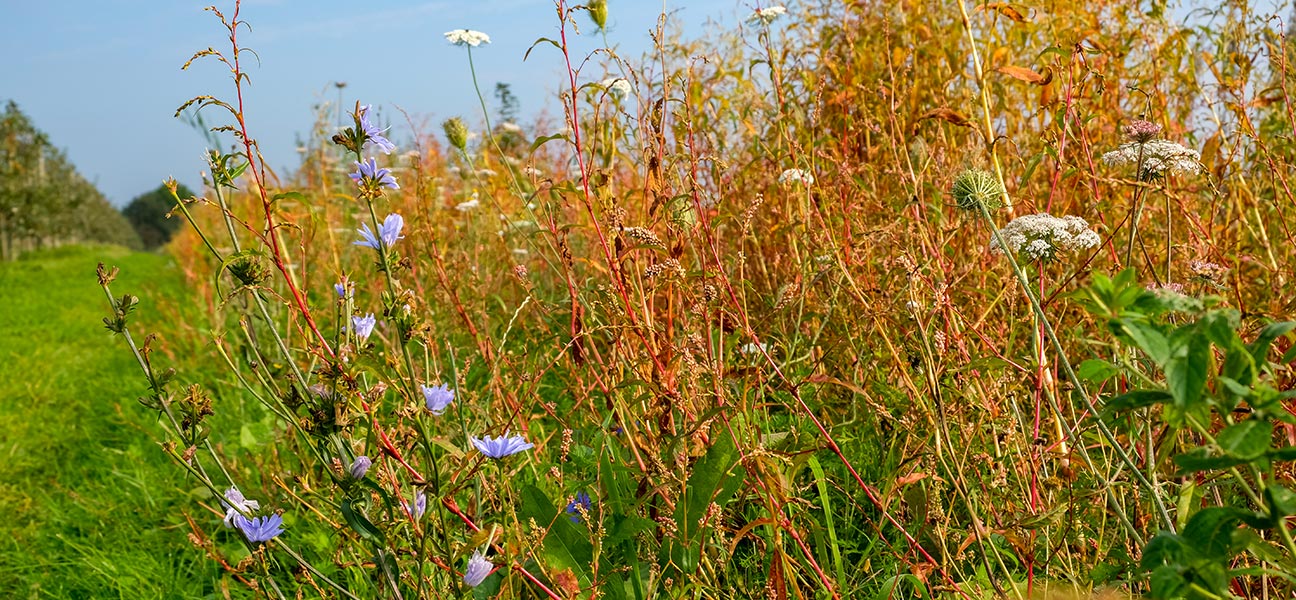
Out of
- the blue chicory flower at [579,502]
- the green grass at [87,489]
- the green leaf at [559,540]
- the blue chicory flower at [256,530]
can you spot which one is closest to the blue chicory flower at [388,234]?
the blue chicory flower at [256,530]

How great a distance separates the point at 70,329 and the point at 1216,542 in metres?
8.05

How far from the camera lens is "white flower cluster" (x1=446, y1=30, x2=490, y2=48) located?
2.64m

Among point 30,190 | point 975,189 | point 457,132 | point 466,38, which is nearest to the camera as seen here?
point 975,189

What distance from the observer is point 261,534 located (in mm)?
1347

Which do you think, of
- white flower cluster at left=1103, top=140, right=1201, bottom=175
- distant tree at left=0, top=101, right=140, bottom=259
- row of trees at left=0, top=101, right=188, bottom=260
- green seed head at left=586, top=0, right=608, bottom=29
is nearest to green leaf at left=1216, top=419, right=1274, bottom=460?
white flower cluster at left=1103, top=140, right=1201, bottom=175

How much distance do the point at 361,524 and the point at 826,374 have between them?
1.15 metres

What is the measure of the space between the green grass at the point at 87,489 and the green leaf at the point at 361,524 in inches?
33.3

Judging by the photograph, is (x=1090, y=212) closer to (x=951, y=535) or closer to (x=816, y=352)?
(x=816, y=352)

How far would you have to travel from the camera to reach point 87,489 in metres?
3.19

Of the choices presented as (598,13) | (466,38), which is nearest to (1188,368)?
(598,13)

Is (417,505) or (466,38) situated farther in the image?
(466,38)

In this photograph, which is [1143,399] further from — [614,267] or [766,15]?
[766,15]

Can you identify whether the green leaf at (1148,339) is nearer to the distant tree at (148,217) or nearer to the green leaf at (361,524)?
the green leaf at (361,524)

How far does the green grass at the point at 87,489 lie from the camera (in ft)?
7.79
